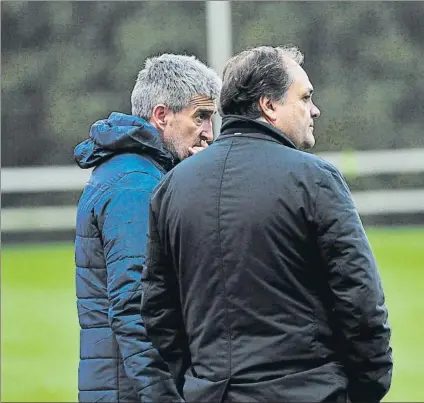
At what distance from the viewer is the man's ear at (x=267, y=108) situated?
225 cm

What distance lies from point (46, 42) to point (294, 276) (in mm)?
14215

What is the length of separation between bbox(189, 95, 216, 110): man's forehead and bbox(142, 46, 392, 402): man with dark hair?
469 millimetres

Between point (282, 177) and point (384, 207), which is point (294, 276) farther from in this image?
point (384, 207)

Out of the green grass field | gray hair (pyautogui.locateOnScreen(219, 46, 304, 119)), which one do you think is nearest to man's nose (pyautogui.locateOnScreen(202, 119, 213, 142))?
gray hair (pyautogui.locateOnScreen(219, 46, 304, 119))

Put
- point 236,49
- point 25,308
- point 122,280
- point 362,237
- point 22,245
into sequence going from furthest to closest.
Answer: point 236,49, point 22,245, point 25,308, point 122,280, point 362,237

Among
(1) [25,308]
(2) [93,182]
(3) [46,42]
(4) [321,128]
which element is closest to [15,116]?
(3) [46,42]

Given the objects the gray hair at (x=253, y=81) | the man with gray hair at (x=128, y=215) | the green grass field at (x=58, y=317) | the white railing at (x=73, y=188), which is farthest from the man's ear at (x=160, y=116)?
the white railing at (x=73, y=188)

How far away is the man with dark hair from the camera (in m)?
2.11

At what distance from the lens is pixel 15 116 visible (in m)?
15.5

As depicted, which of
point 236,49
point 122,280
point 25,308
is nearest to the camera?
point 122,280

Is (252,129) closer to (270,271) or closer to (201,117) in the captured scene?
(270,271)

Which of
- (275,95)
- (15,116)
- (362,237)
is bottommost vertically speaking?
(15,116)

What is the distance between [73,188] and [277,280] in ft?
38.3

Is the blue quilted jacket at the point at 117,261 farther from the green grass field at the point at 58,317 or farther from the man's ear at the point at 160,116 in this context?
the green grass field at the point at 58,317
